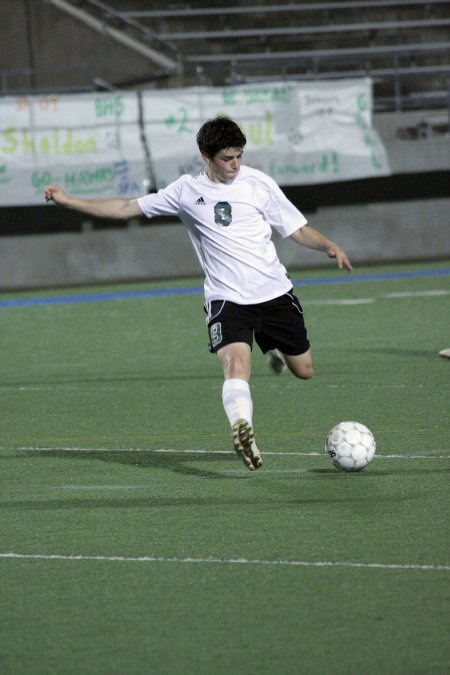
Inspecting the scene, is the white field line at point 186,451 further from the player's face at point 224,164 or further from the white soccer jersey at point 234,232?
the player's face at point 224,164

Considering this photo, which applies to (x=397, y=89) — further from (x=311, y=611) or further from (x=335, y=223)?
(x=311, y=611)

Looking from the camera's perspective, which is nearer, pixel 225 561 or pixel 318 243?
pixel 225 561

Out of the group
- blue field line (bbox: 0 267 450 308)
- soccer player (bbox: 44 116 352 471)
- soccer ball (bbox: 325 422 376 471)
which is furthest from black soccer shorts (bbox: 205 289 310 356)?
blue field line (bbox: 0 267 450 308)

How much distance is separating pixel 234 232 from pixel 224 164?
1.38 feet

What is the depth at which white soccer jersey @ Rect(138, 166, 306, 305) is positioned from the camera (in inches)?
303

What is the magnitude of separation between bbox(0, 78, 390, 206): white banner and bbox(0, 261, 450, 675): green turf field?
9.44 metres

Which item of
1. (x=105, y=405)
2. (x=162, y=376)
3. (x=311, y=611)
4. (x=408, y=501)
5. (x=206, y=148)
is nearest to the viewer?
(x=311, y=611)

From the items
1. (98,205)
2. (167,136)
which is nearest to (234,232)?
(98,205)

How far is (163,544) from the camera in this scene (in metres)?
5.93

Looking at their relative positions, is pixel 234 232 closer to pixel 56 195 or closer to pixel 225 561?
pixel 56 195

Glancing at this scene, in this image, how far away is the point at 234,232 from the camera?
304 inches

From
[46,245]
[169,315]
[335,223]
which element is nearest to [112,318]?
[169,315]

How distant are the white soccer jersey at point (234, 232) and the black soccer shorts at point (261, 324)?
55mm

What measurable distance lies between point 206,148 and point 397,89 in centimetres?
1773
